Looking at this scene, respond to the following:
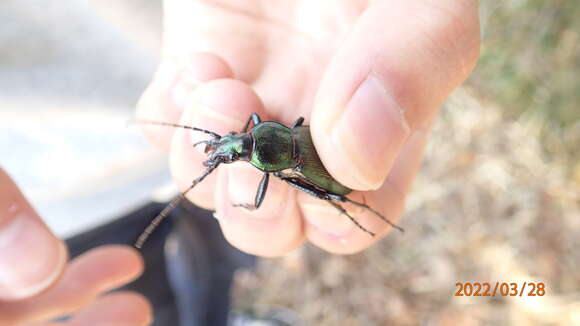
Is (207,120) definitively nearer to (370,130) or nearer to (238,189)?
(238,189)

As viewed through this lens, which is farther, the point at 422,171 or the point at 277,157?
the point at 422,171

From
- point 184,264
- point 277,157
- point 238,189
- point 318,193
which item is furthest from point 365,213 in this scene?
point 184,264

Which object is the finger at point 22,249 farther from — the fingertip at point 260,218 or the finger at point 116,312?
the fingertip at point 260,218

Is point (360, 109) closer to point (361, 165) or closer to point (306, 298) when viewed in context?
point (361, 165)

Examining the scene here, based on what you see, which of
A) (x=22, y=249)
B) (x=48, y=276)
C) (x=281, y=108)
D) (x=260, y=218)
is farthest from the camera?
(x=281, y=108)

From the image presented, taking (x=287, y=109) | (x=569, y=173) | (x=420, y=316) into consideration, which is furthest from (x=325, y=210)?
(x=569, y=173)

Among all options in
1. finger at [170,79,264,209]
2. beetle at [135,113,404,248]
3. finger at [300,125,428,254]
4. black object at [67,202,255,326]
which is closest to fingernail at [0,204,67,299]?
beetle at [135,113,404,248]
